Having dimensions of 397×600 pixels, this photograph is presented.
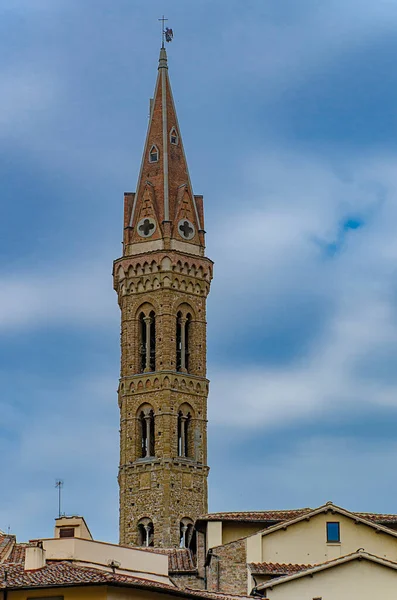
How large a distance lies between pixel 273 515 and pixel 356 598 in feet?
43.9

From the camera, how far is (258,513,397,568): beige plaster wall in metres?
48.4

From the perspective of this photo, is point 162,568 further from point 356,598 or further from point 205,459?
point 205,459

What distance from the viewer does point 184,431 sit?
81.4 meters

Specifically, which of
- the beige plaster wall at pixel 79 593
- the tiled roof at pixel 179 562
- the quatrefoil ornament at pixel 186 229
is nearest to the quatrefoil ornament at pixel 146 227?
the quatrefoil ornament at pixel 186 229

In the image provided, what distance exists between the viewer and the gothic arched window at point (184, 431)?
81.0 metres

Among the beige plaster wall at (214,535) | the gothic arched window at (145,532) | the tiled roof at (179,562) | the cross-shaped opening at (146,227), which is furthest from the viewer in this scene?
the cross-shaped opening at (146,227)

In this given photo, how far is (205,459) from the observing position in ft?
266

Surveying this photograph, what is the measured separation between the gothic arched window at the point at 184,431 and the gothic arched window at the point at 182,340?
2243 mm

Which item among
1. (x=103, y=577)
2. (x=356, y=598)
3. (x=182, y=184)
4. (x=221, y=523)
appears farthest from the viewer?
(x=182, y=184)

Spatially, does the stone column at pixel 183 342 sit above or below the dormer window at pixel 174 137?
below

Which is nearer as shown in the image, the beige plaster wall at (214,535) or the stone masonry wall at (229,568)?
the stone masonry wall at (229,568)

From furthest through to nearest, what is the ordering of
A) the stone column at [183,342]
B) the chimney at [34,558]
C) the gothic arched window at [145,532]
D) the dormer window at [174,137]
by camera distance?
the dormer window at [174,137] → the stone column at [183,342] → the gothic arched window at [145,532] → the chimney at [34,558]

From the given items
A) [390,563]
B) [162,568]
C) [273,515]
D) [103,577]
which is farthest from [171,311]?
[103,577]

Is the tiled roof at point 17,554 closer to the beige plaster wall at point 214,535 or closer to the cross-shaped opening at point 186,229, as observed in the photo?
the beige plaster wall at point 214,535
